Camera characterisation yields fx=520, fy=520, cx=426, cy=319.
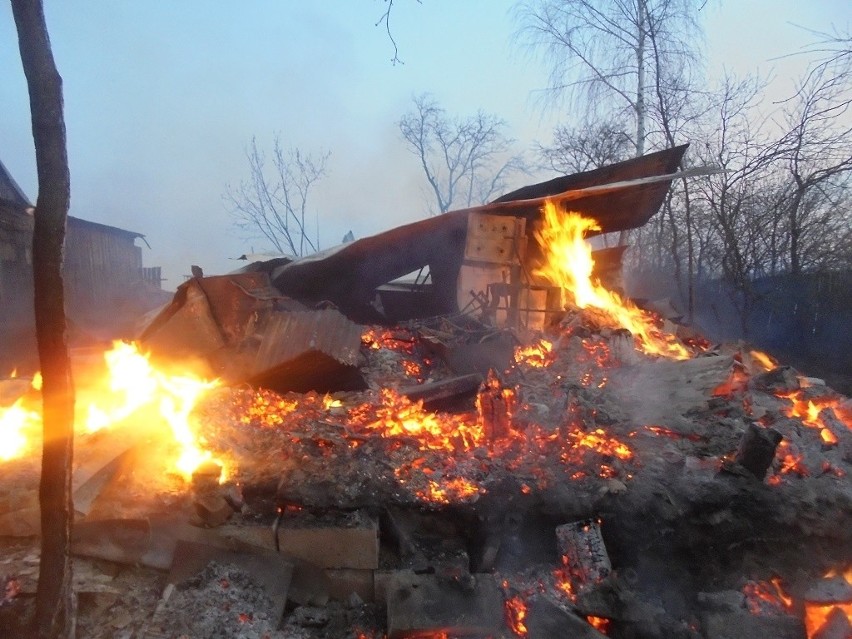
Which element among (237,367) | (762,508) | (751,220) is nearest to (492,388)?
(762,508)

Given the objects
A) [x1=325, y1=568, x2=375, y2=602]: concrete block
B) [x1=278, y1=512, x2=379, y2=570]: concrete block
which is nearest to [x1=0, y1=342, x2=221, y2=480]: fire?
[x1=278, y1=512, x2=379, y2=570]: concrete block

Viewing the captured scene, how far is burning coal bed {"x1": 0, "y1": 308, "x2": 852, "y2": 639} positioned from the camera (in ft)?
11.6

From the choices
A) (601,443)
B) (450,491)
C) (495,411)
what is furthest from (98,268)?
(601,443)

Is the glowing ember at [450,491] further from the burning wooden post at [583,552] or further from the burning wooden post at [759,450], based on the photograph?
the burning wooden post at [759,450]

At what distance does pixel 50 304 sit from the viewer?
8.53ft

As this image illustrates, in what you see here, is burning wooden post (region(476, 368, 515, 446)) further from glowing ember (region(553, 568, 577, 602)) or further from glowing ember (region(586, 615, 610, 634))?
glowing ember (region(586, 615, 610, 634))

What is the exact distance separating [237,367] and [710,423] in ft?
17.2

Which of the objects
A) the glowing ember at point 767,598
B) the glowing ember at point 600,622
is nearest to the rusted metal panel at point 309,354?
the glowing ember at point 600,622

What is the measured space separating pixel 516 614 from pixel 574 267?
699 cm

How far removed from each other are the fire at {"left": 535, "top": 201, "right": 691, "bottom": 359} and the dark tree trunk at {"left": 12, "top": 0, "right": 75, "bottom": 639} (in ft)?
24.1

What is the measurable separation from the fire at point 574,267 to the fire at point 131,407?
6076 millimetres

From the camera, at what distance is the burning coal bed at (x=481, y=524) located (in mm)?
3533

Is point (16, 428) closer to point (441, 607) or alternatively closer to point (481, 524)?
point (441, 607)

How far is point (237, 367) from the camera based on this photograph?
6.25 meters
